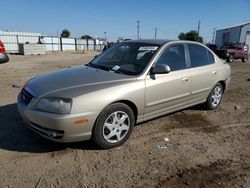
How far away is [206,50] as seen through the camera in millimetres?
5301

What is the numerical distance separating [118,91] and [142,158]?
1.01 m

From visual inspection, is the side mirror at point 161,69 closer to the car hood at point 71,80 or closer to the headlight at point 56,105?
the car hood at point 71,80

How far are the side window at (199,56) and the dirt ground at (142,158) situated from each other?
1231 millimetres

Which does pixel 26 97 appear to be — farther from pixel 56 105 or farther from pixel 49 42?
pixel 49 42

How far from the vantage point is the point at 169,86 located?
13.8 ft

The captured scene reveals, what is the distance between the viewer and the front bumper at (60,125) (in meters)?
3.11

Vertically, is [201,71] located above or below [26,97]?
above

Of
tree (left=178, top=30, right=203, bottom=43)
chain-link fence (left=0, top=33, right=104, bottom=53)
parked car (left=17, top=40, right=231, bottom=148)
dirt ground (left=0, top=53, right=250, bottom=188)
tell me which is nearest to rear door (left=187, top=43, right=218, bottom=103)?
parked car (left=17, top=40, right=231, bottom=148)

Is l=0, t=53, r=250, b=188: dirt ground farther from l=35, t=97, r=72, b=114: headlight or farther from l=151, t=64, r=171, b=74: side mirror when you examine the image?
l=151, t=64, r=171, b=74: side mirror

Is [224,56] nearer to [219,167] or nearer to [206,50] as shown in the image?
[206,50]

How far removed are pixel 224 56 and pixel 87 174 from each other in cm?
2096

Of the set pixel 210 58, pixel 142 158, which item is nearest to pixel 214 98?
pixel 210 58

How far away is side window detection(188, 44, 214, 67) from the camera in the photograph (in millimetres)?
4836

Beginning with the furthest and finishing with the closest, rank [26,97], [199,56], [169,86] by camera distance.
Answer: [199,56]
[169,86]
[26,97]
